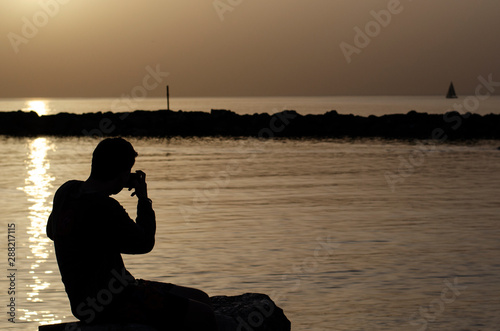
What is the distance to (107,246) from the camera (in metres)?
4.45

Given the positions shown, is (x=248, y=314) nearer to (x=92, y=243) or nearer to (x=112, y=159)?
(x=92, y=243)

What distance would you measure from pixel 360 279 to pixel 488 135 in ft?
144

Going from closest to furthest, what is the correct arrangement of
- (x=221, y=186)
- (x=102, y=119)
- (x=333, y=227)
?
(x=333, y=227) → (x=221, y=186) → (x=102, y=119)

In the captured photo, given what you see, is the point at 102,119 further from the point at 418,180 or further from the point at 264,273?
the point at 264,273

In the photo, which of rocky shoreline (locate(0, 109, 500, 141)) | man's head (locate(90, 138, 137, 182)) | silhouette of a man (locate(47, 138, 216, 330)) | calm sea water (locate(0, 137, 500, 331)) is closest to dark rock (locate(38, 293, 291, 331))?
silhouette of a man (locate(47, 138, 216, 330))

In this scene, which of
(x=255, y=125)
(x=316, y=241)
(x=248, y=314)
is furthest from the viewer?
(x=255, y=125)

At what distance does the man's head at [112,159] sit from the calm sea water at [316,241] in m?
4.09

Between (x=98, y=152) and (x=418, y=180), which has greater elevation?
(x=98, y=152)

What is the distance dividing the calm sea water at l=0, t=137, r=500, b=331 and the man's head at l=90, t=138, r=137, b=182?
4092mm

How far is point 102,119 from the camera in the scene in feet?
220

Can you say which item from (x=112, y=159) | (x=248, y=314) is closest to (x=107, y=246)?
(x=112, y=159)

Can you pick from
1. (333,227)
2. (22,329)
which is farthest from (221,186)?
(22,329)

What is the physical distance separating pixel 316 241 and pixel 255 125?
47.7m

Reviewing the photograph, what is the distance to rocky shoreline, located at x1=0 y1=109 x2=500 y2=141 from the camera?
54.2 meters
